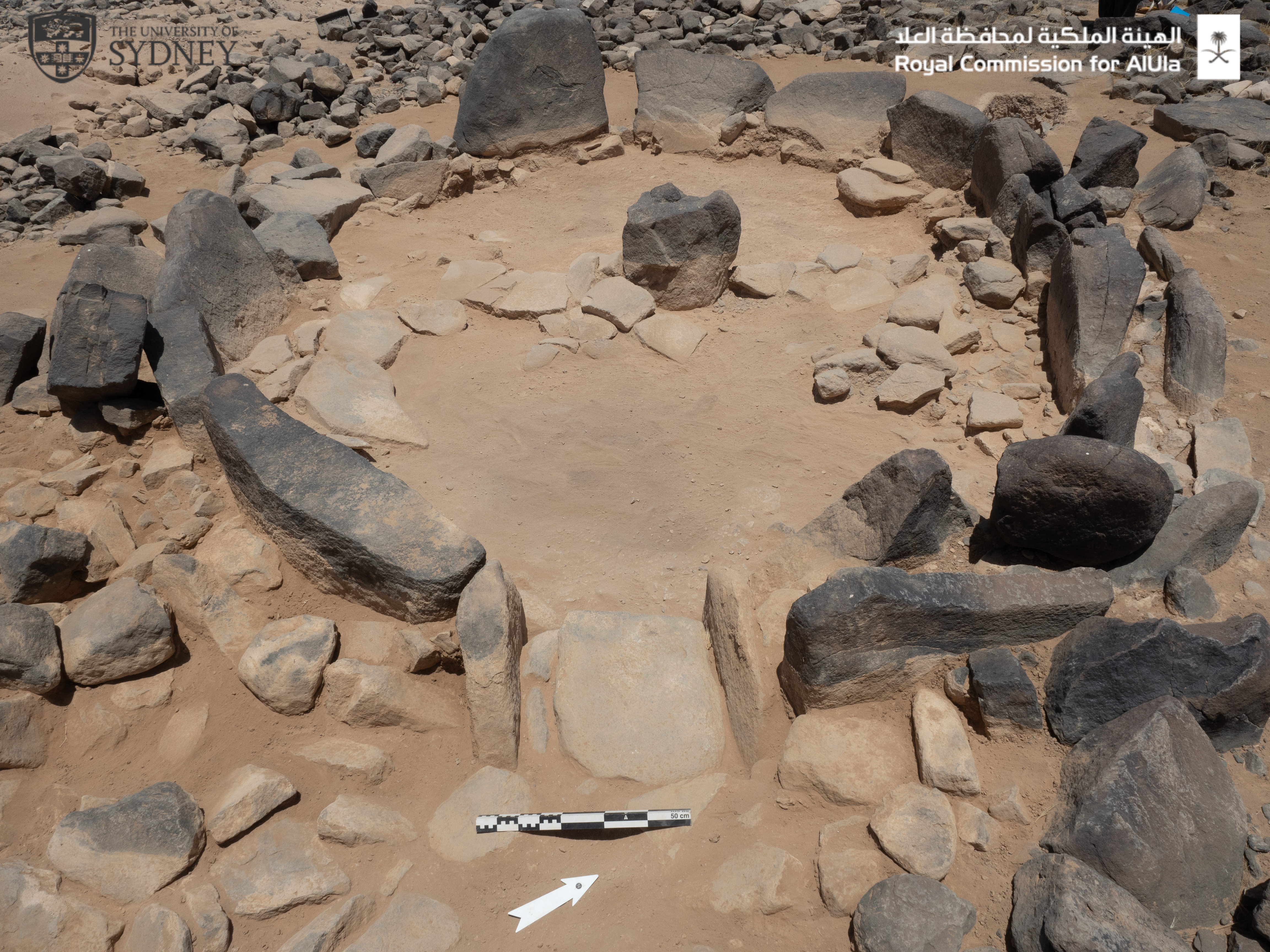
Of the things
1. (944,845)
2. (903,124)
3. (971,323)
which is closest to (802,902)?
(944,845)

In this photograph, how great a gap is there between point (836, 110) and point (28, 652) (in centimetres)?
711

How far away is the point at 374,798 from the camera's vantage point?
290 cm

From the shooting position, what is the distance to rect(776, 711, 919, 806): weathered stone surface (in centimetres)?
273

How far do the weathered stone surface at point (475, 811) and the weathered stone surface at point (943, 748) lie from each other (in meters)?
1.35

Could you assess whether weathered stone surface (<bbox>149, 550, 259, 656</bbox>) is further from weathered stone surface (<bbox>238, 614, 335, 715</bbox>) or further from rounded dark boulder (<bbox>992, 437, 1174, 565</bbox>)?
rounded dark boulder (<bbox>992, 437, 1174, 565</bbox>)

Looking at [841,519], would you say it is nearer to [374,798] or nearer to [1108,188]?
[374,798]

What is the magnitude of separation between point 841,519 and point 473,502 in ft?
5.93

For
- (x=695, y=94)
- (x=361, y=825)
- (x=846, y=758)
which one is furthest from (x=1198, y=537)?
(x=695, y=94)

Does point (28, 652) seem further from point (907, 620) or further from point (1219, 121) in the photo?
point (1219, 121)

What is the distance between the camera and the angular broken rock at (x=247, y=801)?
2705 mm

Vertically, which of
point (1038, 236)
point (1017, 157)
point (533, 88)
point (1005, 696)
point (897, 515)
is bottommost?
point (1005, 696)

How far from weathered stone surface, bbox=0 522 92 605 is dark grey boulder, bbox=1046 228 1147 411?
481 cm

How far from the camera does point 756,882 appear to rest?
2.55 metres

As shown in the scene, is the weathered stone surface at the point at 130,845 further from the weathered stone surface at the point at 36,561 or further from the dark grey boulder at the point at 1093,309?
the dark grey boulder at the point at 1093,309
